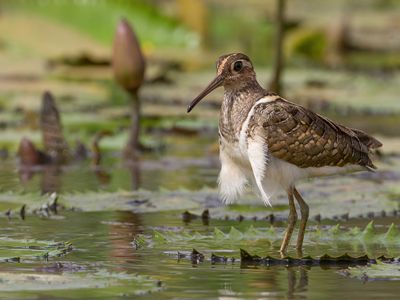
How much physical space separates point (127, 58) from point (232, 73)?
116 inches

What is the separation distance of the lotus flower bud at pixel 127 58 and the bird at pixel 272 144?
9.27ft

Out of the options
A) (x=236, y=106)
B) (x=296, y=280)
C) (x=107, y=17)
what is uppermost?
(x=107, y=17)

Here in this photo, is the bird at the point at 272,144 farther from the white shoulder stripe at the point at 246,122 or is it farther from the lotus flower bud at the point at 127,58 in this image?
the lotus flower bud at the point at 127,58

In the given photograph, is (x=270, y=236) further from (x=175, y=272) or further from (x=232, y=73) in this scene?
(x=175, y=272)

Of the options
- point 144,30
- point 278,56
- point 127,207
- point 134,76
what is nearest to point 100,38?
point 144,30

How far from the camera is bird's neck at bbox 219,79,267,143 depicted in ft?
21.3

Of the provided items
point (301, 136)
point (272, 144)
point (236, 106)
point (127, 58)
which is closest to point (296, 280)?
point (272, 144)

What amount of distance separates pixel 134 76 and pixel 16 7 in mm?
6498

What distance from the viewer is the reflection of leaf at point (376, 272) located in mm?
5586

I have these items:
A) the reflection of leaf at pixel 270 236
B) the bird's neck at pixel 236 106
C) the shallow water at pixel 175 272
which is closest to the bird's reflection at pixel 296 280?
the shallow water at pixel 175 272

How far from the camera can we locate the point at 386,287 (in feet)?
17.8

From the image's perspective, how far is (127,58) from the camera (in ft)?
31.7

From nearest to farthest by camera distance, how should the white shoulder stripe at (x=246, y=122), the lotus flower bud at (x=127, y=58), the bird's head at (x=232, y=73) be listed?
the white shoulder stripe at (x=246, y=122), the bird's head at (x=232, y=73), the lotus flower bud at (x=127, y=58)

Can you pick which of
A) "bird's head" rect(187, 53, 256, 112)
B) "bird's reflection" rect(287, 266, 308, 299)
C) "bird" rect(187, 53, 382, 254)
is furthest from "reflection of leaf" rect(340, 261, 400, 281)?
"bird's head" rect(187, 53, 256, 112)
